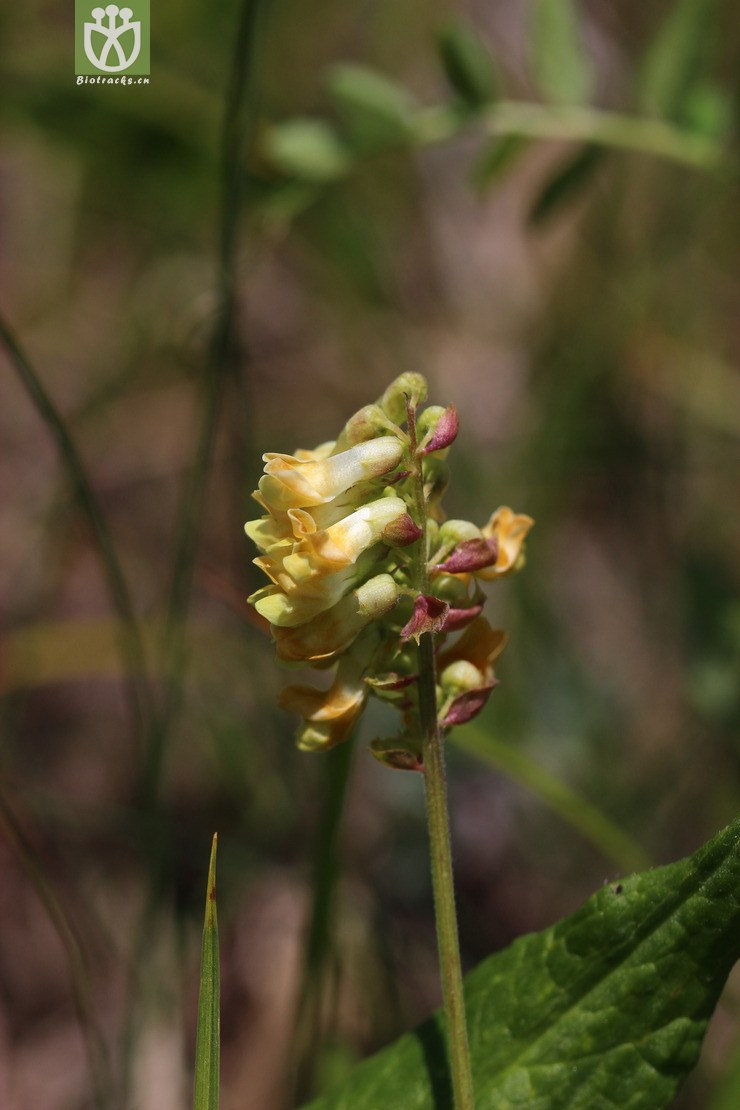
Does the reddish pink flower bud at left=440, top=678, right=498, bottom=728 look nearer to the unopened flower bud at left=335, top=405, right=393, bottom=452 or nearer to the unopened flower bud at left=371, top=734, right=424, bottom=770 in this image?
the unopened flower bud at left=371, top=734, right=424, bottom=770

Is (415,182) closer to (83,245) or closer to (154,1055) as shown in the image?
(83,245)

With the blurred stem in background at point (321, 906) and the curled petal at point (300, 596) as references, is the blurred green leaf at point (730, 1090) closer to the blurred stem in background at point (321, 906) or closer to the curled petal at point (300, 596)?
the blurred stem in background at point (321, 906)

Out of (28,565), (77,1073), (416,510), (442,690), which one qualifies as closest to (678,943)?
(442,690)

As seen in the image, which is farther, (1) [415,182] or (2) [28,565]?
(1) [415,182]

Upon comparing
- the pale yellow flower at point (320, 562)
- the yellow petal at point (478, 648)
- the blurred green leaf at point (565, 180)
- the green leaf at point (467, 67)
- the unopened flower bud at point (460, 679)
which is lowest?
the unopened flower bud at point (460, 679)
